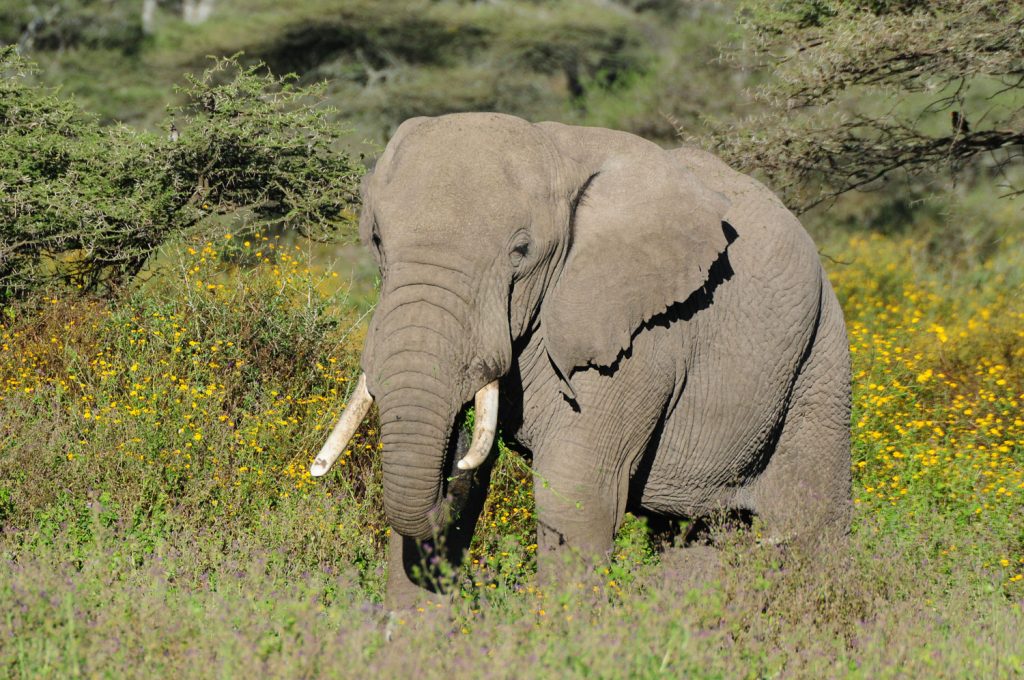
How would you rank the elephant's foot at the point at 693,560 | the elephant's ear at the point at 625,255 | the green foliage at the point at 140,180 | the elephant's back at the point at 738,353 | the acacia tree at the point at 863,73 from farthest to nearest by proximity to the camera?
the acacia tree at the point at 863,73 < the green foliage at the point at 140,180 < the elephant's foot at the point at 693,560 < the elephant's back at the point at 738,353 < the elephant's ear at the point at 625,255

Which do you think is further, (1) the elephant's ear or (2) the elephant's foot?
(2) the elephant's foot

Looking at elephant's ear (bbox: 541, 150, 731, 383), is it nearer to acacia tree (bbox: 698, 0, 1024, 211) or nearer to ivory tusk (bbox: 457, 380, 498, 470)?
ivory tusk (bbox: 457, 380, 498, 470)

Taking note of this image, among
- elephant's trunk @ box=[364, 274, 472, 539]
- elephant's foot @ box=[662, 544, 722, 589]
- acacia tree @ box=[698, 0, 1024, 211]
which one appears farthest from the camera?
acacia tree @ box=[698, 0, 1024, 211]

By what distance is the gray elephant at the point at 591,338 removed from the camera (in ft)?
14.3

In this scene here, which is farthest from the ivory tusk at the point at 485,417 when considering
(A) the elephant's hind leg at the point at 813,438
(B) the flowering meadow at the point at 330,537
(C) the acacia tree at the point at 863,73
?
(C) the acacia tree at the point at 863,73

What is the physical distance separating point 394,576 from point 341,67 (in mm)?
17425

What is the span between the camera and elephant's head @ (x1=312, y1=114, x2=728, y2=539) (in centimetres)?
432

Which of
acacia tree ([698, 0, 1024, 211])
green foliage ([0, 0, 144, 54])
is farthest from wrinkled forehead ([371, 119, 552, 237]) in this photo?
green foliage ([0, 0, 144, 54])

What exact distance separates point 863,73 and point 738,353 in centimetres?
428

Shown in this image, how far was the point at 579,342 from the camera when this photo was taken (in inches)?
183

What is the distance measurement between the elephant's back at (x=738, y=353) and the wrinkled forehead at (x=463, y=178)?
101cm

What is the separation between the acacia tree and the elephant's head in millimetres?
4108

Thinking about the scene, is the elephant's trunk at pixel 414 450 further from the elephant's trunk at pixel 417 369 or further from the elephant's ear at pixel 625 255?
the elephant's ear at pixel 625 255

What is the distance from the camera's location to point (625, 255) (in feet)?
15.6
